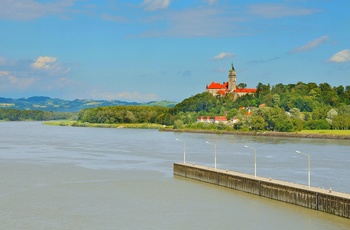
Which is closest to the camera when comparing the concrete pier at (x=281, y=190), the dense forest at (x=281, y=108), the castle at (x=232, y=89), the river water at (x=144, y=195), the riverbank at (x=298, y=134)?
the river water at (x=144, y=195)

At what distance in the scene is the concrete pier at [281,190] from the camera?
29.0 m

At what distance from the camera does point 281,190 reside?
109 ft

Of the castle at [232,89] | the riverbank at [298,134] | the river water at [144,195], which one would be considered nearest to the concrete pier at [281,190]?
the river water at [144,195]

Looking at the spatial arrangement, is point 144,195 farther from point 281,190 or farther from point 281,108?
point 281,108

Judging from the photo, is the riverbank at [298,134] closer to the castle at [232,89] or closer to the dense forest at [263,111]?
the dense forest at [263,111]

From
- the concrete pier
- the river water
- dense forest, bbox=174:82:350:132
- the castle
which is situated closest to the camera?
the river water

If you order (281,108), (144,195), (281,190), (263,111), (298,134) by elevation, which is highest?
(281,108)

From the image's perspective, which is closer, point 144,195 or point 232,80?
point 144,195

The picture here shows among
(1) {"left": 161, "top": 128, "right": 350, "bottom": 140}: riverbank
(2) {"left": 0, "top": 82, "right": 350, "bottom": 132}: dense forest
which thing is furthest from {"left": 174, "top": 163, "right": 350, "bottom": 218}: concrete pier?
(2) {"left": 0, "top": 82, "right": 350, "bottom": 132}: dense forest

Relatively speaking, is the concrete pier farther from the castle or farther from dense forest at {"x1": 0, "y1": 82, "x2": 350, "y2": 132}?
the castle

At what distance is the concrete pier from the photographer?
2900 cm

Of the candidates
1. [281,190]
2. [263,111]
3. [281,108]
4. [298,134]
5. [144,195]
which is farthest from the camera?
[281,108]

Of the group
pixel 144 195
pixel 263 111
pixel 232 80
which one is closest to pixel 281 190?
pixel 144 195

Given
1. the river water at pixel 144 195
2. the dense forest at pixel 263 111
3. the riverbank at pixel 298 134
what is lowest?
the river water at pixel 144 195
